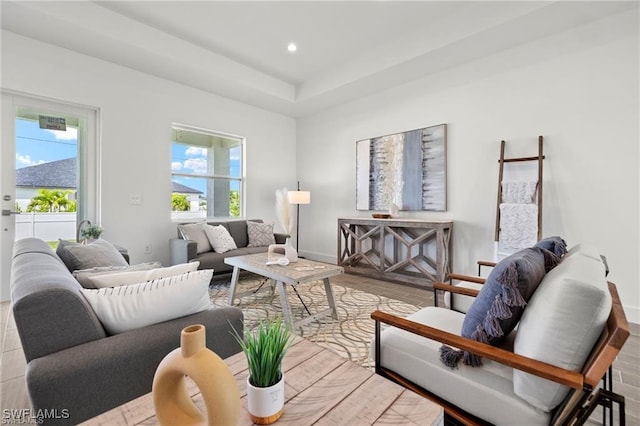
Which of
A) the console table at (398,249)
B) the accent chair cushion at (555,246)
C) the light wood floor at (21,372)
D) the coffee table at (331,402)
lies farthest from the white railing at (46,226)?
the accent chair cushion at (555,246)

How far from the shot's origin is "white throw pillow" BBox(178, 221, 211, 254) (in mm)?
3738

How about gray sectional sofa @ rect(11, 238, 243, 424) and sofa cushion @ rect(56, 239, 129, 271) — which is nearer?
gray sectional sofa @ rect(11, 238, 243, 424)

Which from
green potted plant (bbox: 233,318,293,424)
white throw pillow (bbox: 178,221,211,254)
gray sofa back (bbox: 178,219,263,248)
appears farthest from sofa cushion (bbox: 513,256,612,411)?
gray sofa back (bbox: 178,219,263,248)

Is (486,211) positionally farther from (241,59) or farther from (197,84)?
(197,84)

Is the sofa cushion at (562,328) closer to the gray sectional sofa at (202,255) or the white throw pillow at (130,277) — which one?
the white throw pillow at (130,277)

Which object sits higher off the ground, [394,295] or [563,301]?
[563,301]

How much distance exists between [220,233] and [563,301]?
3624mm

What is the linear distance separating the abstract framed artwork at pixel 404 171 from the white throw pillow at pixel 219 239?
2111 mm

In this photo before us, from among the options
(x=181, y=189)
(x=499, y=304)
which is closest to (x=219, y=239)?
(x=181, y=189)

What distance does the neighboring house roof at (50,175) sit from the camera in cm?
324

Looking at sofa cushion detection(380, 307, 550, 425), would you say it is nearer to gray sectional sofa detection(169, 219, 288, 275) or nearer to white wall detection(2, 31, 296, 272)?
gray sectional sofa detection(169, 219, 288, 275)

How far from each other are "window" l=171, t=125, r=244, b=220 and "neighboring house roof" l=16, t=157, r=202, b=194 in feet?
3.76

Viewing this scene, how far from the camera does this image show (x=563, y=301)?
0.90m

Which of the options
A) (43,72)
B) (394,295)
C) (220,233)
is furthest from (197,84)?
(394,295)
